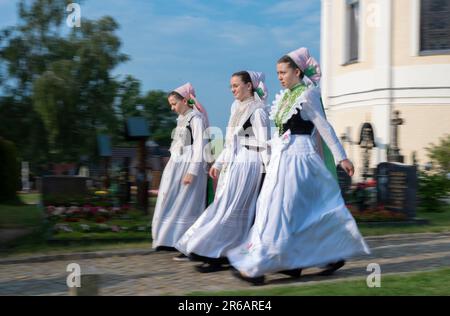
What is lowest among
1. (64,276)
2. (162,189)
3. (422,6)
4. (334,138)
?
(64,276)

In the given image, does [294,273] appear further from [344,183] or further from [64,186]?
[64,186]

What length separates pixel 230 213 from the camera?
7281mm

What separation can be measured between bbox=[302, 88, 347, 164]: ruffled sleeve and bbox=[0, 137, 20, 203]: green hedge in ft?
35.8

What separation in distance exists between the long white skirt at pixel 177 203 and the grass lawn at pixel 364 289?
245 centimetres

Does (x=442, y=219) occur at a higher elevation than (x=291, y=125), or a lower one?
lower

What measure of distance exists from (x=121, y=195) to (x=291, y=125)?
7268 mm

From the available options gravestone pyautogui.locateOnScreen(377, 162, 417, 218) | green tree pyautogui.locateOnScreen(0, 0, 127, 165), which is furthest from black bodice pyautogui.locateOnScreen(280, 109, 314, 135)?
green tree pyautogui.locateOnScreen(0, 0, 127, 165)

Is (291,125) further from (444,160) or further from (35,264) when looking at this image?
(444,160)

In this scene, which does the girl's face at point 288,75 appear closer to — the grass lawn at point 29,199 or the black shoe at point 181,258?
the black shoe at point 181,258

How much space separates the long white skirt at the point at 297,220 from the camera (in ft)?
20.8

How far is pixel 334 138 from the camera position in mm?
6680

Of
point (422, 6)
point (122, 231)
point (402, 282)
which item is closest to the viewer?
point (402, 282)

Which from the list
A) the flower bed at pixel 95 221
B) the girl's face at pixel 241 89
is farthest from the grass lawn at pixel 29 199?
the girl's face at pixel 241 89

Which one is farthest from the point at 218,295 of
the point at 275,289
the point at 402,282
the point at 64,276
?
the point at 64,276
